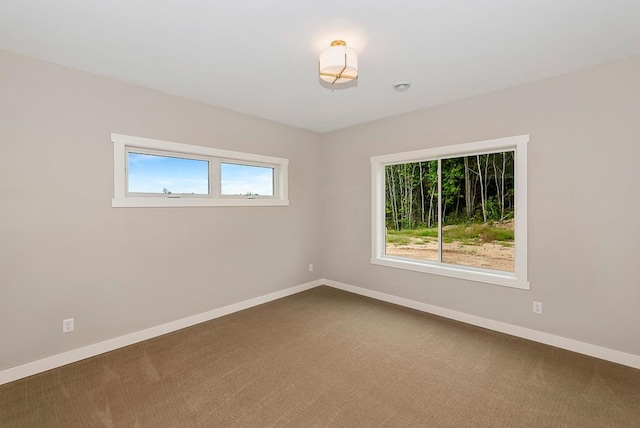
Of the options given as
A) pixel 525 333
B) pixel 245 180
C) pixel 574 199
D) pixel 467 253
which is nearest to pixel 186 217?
pixel 245 180

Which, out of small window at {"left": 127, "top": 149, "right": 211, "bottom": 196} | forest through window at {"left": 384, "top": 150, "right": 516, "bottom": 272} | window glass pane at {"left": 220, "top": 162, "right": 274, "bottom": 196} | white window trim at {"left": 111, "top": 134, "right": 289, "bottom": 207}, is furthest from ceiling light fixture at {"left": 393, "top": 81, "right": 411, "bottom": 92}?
small window at {"left": 127, "top": 149, "right": 211, "bottom": 196}

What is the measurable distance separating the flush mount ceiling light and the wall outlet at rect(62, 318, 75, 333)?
299 cm

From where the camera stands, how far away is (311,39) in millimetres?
2154

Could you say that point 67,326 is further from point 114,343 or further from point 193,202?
point 193,202

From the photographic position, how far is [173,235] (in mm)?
3178

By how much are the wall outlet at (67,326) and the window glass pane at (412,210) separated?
3635mm

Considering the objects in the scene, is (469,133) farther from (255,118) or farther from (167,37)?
(167,37)

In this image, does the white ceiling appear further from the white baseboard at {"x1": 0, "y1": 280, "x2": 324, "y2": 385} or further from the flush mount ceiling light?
the white baseboard at {"x1": 0, "y1": 280, "x2": 324, "y2": 385}

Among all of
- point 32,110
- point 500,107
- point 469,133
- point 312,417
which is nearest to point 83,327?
point 32,110

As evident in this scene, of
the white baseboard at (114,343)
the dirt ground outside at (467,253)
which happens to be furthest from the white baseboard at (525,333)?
the white baseboard at (114,343)

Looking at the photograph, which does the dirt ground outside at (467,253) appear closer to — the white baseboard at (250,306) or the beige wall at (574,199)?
the beige wall at (574,199)

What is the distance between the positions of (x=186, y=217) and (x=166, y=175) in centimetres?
51

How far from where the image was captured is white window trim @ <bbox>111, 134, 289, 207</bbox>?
110 inches

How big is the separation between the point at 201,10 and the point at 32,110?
1.73 m
